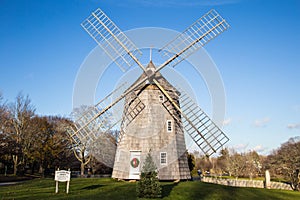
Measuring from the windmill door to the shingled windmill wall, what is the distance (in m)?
0.21

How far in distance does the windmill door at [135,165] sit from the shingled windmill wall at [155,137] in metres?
0.21

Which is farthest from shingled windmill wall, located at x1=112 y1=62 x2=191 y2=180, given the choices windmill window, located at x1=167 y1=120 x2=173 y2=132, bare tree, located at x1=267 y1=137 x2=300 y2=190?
bare tree, located at x1=267 y1=137 x2=300 y2=190

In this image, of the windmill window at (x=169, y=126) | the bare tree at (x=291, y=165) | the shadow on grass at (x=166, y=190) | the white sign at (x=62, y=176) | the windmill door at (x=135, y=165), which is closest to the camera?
the shadow on grass at (x=166, y=190)

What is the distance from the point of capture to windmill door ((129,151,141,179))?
15.7 m

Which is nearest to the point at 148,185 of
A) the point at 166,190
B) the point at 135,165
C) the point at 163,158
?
the point at 166,190

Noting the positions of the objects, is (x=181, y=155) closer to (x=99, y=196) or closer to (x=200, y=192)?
(x=200, y=192)

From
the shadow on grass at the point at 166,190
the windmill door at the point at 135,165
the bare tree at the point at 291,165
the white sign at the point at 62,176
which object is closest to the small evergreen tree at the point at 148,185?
the shadow on grass at the point at 166,190

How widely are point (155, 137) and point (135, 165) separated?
216cm

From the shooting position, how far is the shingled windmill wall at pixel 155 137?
15.7 metres

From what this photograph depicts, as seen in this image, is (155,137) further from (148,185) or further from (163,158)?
(148,185)

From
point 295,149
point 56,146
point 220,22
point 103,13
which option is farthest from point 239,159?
point 103,13

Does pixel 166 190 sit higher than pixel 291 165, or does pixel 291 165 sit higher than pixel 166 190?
pixel 291 165

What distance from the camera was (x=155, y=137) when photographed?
1595 cm

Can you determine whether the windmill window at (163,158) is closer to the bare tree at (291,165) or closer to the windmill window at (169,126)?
the windmill window at (169,126)
